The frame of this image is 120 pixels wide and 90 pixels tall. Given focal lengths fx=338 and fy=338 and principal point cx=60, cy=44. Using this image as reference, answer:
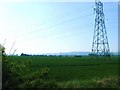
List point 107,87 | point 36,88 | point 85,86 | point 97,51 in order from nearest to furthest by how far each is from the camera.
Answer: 1. point 36,88
2. point 85,86
3. point 107,87
4. point 97,51

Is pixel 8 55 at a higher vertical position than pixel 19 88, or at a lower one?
higher

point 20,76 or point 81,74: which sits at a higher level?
point 20,76

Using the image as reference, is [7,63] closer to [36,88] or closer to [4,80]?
[4,80]

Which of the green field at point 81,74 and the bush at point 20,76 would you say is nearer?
the bush at point 20,76

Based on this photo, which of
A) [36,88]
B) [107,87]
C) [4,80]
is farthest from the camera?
[107,87]

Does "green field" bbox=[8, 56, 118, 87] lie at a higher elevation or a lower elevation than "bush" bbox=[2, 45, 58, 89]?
lower

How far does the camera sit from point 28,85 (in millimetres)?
9719

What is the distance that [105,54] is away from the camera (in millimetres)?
56875

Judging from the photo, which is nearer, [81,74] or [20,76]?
[20,76]

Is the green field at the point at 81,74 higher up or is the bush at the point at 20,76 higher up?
the bush at the point at 20,76

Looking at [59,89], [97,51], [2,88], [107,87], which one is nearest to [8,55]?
[2,88]

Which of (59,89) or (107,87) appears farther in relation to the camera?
(107,87)

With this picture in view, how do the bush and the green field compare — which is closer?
the bush

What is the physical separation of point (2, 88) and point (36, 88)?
3.63 ft
